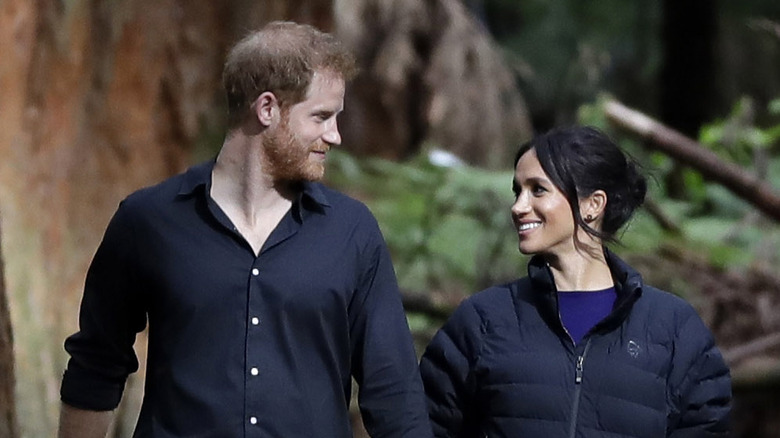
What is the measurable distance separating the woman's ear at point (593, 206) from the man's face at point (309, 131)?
2.59ft

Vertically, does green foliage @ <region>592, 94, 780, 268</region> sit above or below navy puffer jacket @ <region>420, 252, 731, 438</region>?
below

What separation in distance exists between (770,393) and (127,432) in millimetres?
3853

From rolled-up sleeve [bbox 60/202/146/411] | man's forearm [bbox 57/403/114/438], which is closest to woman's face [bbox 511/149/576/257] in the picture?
rolled-up sleeve [bbox 60/202/146/411]

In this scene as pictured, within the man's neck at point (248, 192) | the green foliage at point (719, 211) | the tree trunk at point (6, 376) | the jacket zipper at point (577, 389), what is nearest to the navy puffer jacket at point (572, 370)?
the jacket zipper at point (577, 389)

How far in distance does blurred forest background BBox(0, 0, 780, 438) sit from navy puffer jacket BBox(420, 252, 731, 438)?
56 centimetres

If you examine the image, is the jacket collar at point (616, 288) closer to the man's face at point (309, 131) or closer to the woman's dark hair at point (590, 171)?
the woman's dark hair at point (590, 171)

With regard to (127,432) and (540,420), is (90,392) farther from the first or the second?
(127,432)

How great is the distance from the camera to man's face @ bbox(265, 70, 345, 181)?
361 cm

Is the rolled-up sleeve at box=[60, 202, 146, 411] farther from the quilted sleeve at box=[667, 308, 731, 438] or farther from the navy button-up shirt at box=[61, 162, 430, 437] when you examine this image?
the quilted sleeve at box=[667, 308, 731, 438]

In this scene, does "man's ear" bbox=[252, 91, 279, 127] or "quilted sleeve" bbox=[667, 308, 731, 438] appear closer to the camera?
"man's ear" bbox=[252, 91, 279, 127]

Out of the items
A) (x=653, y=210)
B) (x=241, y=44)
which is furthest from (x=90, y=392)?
(x=653, y=210)

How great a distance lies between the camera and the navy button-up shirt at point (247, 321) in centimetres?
355

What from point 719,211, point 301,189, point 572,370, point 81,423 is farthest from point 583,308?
point 719,211

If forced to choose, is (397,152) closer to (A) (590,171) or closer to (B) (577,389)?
(A) (590,171)
